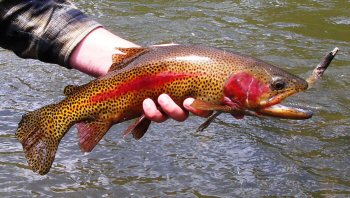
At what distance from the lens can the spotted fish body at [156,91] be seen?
101 inches

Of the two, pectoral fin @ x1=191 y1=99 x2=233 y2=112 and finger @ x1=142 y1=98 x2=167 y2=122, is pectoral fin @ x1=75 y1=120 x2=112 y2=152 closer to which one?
finger @ x1=142 y1=98 x2=167 y2=122

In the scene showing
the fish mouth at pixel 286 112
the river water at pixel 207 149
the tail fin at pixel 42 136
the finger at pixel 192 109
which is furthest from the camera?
the river water at pixel 207 149

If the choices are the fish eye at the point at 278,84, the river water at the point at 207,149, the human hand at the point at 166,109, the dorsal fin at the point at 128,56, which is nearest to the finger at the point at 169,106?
the human hand at the point at 166,109

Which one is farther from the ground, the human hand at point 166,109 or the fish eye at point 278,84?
the fish eye at point 278,84

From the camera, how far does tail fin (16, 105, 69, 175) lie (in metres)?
2.71

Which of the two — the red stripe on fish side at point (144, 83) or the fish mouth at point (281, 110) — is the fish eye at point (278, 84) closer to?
the fish mouth at point (281, 110)

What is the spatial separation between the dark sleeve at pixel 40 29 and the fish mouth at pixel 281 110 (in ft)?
3.56

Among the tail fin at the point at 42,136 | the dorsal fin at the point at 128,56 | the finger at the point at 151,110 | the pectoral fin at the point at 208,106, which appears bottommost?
the tail fin at the point at 42,136

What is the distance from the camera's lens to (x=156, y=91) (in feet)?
8.68

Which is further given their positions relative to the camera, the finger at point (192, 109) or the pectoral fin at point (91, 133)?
the pectoral fin at point (91, 133)

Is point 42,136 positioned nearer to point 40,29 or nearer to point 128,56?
point 128,56

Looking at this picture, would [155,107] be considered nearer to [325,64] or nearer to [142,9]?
[325,64]

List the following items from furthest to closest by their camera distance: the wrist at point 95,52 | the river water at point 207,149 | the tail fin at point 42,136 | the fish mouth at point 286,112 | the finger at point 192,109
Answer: the river water at point 207,149 < the wrist at point 95,52 < the tail fin at point 42,136 < the finger at point 192,109 < the fish mouth at point 286,112

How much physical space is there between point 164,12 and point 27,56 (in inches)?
191
